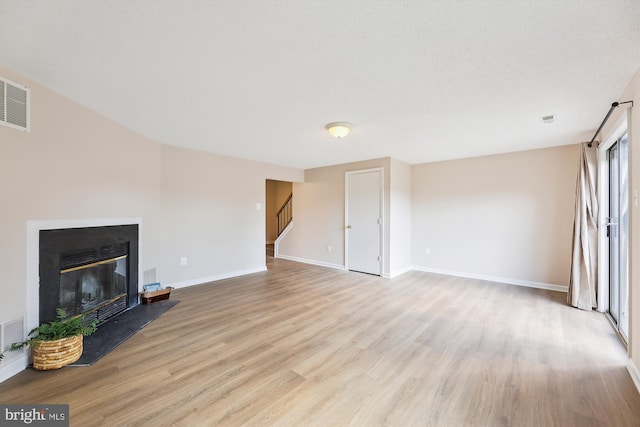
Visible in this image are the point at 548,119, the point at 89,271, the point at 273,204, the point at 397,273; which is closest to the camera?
the point at 89,271

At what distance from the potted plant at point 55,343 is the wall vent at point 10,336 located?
3 centimetres

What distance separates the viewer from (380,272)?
493cm

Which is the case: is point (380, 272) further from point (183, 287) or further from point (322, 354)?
point (183, 287)

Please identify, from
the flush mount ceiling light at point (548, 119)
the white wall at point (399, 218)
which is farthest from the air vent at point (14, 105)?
the flush mount ceiling light at point (548, 119)

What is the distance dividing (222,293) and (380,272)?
2.89m

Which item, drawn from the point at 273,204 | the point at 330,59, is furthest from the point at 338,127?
the point at 273,204

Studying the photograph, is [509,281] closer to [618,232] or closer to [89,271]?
[618,232]

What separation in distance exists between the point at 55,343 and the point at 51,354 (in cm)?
8

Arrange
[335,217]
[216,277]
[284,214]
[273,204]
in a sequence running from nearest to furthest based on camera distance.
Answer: [216,277] → [335,217] → [284,214] → [273,204]

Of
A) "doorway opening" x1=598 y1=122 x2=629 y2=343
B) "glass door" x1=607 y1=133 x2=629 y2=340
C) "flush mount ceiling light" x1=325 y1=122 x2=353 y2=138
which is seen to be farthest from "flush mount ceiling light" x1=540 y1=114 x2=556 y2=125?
"flush mount ceiling light" x1=325 y1=122 x2=353 y2=138

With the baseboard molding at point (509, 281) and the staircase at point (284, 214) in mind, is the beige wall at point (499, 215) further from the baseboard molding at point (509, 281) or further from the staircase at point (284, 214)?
the staircase at point (284, 214)

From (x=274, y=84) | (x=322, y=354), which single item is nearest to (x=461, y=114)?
(x=274, y=84)

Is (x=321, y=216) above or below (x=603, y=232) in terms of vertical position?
above

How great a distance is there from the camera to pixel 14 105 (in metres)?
1.91
